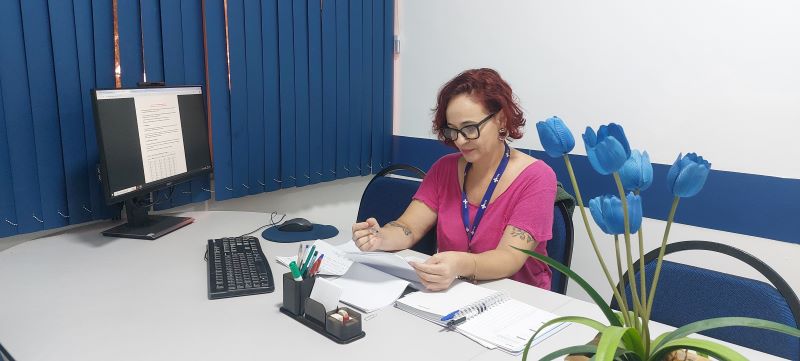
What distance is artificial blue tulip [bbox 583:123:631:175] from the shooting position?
0.65 m

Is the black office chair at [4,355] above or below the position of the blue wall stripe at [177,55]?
below

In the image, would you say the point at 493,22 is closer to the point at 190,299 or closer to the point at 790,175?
the point at 790,175

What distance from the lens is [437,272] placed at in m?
1.37

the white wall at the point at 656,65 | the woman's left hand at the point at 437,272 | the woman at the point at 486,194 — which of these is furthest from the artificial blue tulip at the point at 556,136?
the white wall at the point at 656,65

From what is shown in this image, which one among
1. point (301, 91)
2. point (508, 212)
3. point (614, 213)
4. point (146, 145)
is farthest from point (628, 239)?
point (301, 91)

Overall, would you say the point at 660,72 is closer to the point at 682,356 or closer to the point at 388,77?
the point at 388,77

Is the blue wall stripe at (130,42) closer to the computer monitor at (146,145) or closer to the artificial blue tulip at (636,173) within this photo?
the computer monitor at (146,145)

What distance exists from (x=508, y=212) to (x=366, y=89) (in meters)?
1.48

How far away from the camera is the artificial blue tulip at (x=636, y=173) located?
70 centimetres

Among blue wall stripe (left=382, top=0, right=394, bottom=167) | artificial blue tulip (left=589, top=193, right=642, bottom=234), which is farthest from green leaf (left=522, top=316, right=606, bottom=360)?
blue wall stripe (left=382, top=0, right=394, bottom=167)

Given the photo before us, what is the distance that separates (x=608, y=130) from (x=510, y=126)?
109cm

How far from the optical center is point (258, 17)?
94.7 inches

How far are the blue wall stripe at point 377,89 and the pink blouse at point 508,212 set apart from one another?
3.86 ft

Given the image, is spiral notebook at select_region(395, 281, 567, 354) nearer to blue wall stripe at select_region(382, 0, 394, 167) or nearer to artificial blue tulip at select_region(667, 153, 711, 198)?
artificial blue tulip at select_region(667, 153, 711, 198)
